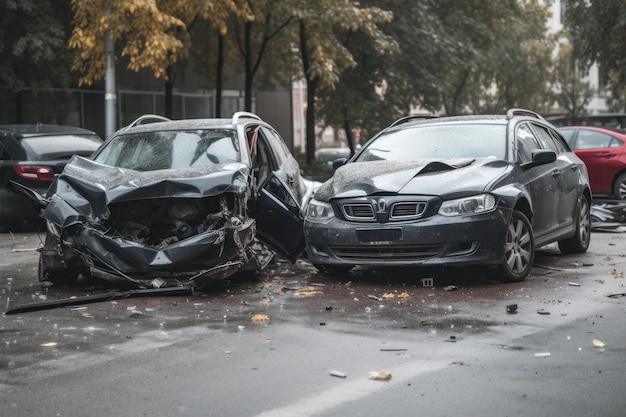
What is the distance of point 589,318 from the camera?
7.43 m

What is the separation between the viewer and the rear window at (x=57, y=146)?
50.2ft

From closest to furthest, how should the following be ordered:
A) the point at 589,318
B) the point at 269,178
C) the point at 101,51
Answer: the point at 589,318, the point at 269,178, the point at 101,51

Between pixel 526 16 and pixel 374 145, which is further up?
pixel 526 16

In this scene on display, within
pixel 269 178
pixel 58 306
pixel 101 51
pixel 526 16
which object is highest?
pixel 526 16

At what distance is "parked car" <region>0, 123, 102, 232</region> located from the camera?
49.6ft

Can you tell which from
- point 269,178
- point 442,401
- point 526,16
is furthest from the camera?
point 526,16

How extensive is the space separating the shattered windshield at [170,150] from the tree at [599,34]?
2156cm

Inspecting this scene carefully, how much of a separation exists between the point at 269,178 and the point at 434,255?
193 centimetres

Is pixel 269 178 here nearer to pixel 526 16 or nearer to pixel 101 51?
pixel 101 51

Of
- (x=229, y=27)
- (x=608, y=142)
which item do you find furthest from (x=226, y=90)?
(x=608, y=142)

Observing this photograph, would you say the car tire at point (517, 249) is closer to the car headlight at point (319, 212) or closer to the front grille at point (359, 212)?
the front grille at point (359, 212)

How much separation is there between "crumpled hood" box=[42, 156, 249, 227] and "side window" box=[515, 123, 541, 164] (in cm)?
279

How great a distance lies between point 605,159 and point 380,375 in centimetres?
1464

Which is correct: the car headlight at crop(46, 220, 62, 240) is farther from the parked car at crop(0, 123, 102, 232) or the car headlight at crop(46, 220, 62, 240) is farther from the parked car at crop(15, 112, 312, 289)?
the parked car at crop(0, 123, 102, 232)
